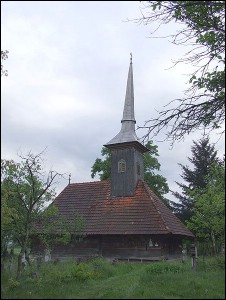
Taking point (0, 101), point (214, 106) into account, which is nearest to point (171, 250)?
point (214, 106)

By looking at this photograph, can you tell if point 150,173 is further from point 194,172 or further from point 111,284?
point 111,284

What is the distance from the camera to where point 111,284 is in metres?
13.3

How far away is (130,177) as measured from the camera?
26.8 metres

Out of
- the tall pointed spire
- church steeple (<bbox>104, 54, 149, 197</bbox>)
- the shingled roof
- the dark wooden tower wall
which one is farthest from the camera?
the tall pointed spire

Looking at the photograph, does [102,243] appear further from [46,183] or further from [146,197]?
[46,183]

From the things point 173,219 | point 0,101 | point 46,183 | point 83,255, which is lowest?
point 83,255

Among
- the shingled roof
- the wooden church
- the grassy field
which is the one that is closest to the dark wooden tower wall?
the wooden church

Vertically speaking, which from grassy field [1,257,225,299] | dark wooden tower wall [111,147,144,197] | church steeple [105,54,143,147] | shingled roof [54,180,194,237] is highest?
church steeple [105,54,143,147]

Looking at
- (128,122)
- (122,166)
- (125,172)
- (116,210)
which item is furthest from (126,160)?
(116,210)

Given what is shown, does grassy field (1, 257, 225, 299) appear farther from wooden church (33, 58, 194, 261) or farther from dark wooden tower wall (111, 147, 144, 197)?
dark wooden tower wall (111, 147, 144, 197)

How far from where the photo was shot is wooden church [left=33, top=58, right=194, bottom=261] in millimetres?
23047

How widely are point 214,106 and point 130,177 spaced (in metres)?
16.2

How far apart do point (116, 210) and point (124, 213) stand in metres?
0.82

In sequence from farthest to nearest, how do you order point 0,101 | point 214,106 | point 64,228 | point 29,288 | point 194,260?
point 64,228, point 194,260, point 29,288, point 214,106, point 0,101
